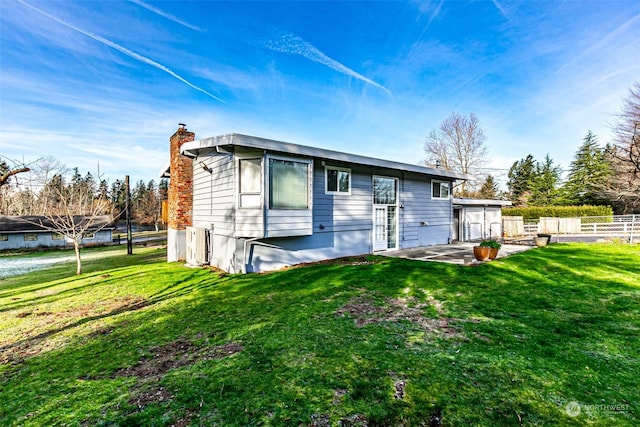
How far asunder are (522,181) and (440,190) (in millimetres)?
33833

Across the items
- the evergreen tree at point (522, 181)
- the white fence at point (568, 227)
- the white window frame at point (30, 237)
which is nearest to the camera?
the white fence at point (568, 227)

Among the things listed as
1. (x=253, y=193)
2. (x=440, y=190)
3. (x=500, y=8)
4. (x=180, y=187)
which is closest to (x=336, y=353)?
(x=253, y=193)

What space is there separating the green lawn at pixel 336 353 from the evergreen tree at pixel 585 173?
34.8 meters

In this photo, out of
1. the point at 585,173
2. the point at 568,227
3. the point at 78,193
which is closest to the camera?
the point at 568,227

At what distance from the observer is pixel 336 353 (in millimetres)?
3381

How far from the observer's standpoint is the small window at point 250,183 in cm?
766

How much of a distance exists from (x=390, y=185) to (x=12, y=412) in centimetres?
1093

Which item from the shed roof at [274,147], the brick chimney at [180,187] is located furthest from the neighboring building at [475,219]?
the brick chimney at [180,187]

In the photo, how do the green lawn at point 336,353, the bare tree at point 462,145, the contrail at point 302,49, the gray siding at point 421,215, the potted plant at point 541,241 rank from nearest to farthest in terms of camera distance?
the green lawn at point 336,353
the gray siding at point 421,215
the potted plant at point 541,241
the contrail at point 302,49
the bare tree at point 462,145

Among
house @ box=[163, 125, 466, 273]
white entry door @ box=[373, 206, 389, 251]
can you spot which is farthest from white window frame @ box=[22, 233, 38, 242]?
white entry door @ box=[373, 206, 389, 251]

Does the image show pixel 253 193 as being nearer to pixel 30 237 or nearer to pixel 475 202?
pixel 475 202

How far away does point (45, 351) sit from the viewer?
3848 millimetres

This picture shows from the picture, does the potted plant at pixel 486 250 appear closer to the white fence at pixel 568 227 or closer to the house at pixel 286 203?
the house at pixel 286 203

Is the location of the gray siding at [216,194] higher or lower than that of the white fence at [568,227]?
higher
